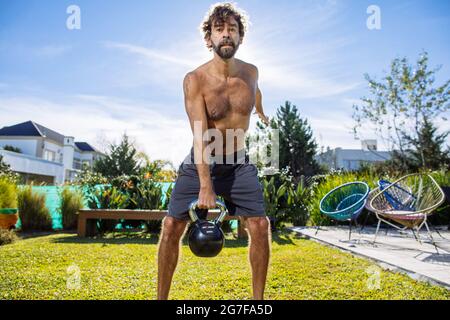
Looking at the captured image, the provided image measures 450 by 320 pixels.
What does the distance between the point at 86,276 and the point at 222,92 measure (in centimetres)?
240

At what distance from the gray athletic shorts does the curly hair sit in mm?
936

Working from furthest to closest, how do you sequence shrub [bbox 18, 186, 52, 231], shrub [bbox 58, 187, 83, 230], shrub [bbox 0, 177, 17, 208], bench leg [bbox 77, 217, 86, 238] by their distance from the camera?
shrub [bbox 58, 187, 83, 230]
shrub [bbox 18, 186, 52, 231]
shrub [bbox 0, 177, 17, 208]
bench leg [bbox 77, 217, 86, 238]

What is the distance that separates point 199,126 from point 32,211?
6.98 meters

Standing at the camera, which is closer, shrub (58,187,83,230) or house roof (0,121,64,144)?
shrub (58,187,83,230)

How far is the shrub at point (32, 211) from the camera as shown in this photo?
7.45 m

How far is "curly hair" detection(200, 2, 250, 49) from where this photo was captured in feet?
7.36

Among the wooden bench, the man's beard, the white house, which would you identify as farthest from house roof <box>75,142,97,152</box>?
the man's beard

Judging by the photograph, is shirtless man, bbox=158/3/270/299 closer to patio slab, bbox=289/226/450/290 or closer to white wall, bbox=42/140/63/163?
patio slab, bbox=289/226/450/290

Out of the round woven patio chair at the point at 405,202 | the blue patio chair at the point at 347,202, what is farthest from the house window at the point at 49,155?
the round woven patio chair at the point at 405,202

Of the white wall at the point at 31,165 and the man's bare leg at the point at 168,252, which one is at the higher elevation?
the white wall at the point at 31,165

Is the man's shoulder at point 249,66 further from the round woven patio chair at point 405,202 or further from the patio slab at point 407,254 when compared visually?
the round woven patio chair at point 405,202

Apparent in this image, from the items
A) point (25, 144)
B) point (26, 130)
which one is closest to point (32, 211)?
point (25, 144)
